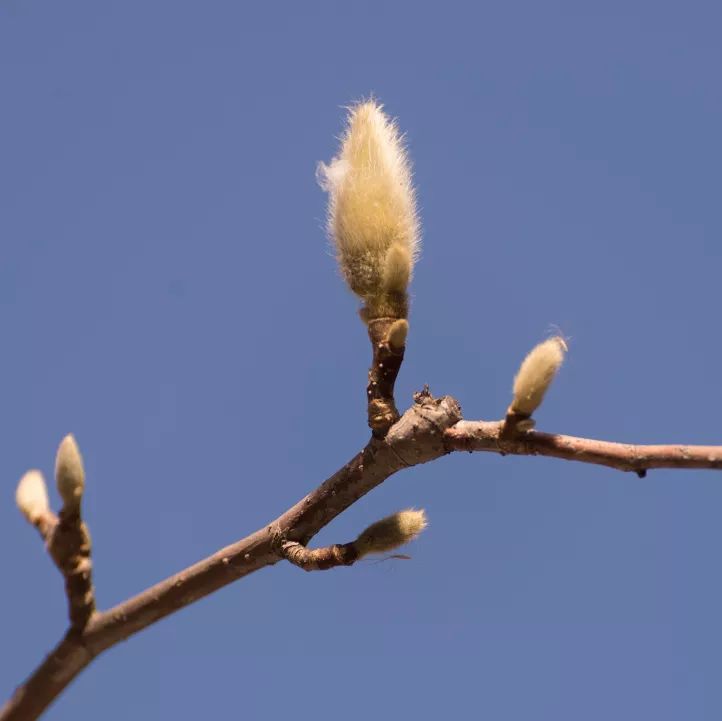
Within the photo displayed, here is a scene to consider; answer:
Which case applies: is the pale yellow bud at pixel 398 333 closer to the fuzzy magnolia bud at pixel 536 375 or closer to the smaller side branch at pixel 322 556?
the fuzzy magnolia bud at pixel 536 375

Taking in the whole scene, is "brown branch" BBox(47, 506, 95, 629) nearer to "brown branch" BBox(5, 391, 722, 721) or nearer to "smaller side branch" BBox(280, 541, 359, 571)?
"brown branch" BBox(5, 391, 722, 721)

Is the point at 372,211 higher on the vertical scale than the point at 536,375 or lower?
higher

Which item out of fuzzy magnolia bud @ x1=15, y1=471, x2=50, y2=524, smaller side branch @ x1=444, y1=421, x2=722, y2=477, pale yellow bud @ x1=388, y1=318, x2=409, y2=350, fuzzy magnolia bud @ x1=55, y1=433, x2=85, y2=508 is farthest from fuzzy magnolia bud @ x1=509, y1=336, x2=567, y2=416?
fuzzy magnolia bud @ x1=15, y1=471, x2=50, y2=524

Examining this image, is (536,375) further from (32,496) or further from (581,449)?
(32,496)

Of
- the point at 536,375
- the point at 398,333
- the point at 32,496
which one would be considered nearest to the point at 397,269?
the point at 398,333

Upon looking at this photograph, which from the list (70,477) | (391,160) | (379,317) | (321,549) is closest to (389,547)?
(321,549)

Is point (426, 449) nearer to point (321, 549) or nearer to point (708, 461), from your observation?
point (321, 549)
